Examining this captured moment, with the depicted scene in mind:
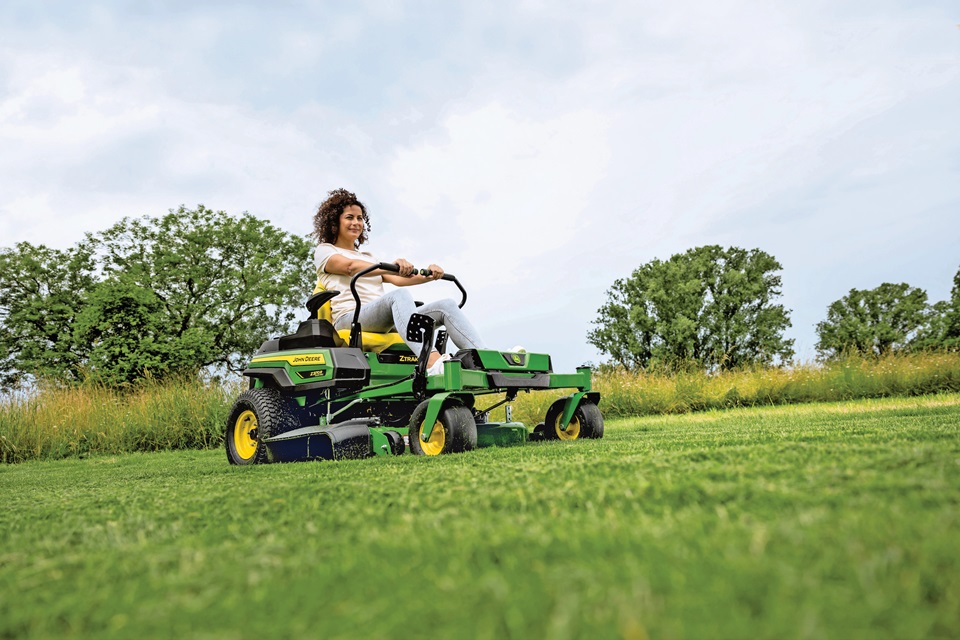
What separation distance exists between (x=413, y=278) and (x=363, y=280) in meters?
0.37

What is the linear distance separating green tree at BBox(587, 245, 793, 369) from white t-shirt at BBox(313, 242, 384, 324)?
30806 mm

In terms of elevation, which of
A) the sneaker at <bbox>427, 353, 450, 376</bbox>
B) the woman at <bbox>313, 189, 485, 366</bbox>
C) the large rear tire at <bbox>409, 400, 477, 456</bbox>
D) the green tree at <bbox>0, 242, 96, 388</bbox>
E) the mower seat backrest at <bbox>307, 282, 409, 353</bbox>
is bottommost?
the large rear tire at <bbox>409, 400, 477, 456</bbox>

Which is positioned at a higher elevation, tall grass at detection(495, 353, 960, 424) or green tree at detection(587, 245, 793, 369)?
green tree at detection(587, 245, 793, 369)

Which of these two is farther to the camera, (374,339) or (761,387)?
(761,387)

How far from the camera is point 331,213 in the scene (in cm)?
582

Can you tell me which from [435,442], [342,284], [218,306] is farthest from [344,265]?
[218,306]

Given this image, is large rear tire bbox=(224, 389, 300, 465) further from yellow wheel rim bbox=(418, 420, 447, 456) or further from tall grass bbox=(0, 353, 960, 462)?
tall grass bbox=(0, 353, 960, 462)

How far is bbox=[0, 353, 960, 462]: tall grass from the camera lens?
9906mm

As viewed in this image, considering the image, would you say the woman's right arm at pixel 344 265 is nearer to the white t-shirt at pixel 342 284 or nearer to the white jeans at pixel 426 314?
the white t-shirt at pixel 342 284

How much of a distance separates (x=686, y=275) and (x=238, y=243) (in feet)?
72.7

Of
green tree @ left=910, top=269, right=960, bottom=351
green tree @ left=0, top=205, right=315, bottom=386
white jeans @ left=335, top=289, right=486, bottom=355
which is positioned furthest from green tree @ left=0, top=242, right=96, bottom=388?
green tree @ left=910, top=269, right=960, bottom=351

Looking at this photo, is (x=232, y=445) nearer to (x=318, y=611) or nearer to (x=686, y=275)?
(x=318, y=611)

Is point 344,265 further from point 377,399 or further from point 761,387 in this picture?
point 761,387

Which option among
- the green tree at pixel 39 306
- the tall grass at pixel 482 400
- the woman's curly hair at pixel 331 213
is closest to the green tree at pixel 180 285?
the green tree at pixel 39 306
